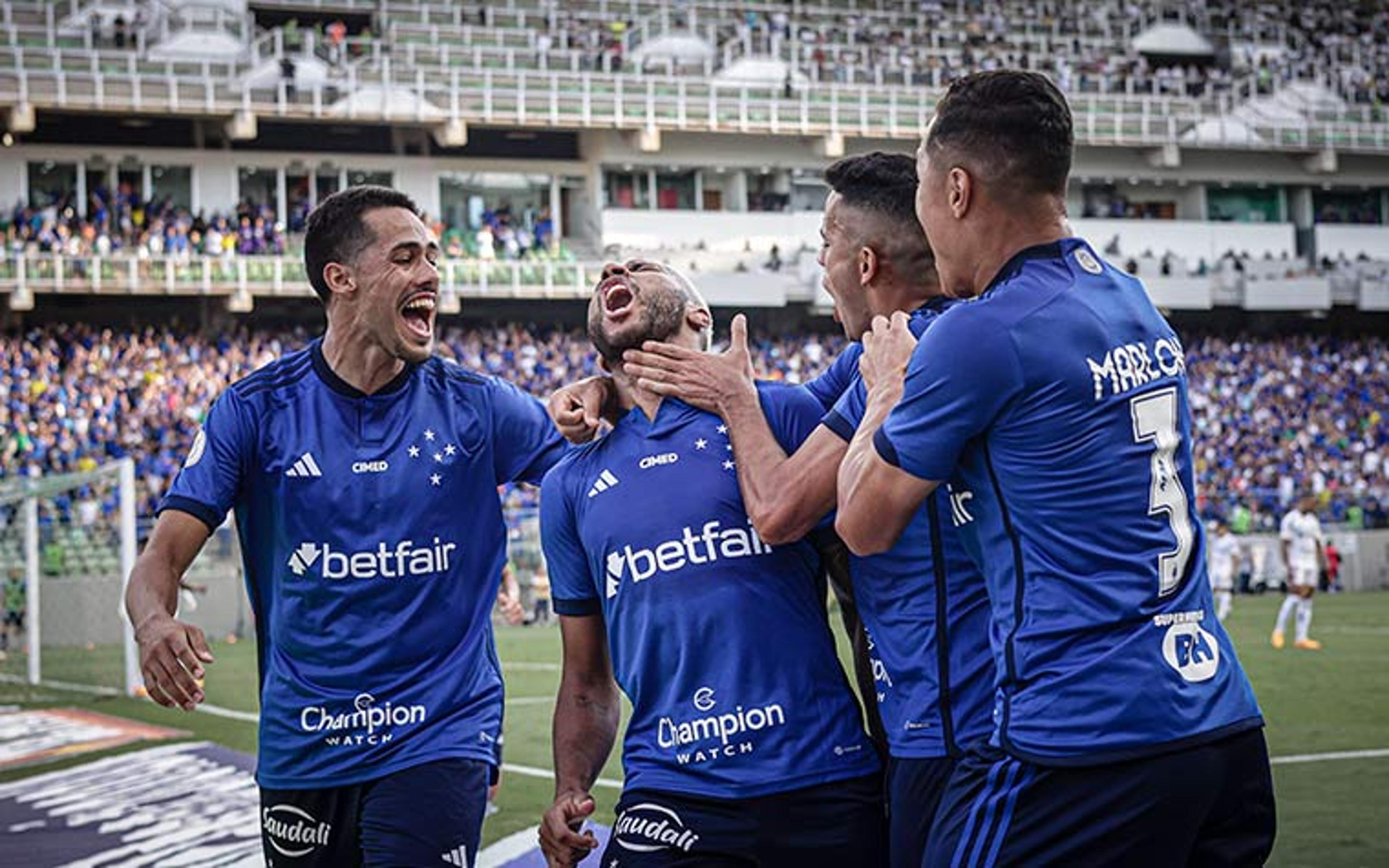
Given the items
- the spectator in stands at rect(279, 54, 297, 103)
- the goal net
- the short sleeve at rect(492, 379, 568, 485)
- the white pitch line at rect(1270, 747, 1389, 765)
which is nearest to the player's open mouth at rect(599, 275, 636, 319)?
the short sleeve at rect(492, 379, 568, 485)

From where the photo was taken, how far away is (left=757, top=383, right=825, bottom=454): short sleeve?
169 inches

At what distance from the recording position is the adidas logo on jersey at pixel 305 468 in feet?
17.0

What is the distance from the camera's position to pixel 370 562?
16.8 ft

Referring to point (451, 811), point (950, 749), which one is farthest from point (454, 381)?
point (950, 749)

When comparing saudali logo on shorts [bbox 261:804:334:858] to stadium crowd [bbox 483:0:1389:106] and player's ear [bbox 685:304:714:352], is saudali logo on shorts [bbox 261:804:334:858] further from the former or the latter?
stadium crowd [bbox 483:0:1389:106]

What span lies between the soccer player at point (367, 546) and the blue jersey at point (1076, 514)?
216 cm

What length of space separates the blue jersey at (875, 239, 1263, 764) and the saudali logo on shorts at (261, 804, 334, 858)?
7.96ft

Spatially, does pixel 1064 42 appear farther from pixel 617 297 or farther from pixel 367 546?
pixel 617 297

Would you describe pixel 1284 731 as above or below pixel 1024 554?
below

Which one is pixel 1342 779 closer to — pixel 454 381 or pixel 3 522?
pixel 454 381

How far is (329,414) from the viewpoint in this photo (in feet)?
17.4

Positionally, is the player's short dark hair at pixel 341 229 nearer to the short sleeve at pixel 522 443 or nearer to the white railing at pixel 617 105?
the short sleeve at pixel 522 443

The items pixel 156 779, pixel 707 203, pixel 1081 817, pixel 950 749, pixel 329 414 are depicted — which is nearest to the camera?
pixel 1081 817

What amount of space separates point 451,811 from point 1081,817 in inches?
87.8
